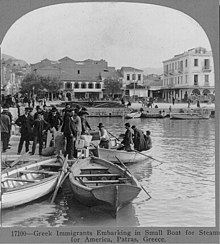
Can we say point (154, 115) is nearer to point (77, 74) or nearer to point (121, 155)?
point (121, 155)

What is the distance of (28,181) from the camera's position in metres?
4.75

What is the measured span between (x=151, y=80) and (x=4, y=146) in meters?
1.27

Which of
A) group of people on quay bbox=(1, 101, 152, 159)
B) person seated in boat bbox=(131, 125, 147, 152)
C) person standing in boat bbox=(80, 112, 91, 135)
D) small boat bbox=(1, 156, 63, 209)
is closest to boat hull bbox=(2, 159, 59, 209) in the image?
small boat bbox=(1, 156, 63, 209)

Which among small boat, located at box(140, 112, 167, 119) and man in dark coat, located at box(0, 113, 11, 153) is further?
small boat, located at box(140, 112, 167, 119)

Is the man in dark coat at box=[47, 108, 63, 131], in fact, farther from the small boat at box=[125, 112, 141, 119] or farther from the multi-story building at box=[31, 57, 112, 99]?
the small boat at box=[125, 112, 141, 119]

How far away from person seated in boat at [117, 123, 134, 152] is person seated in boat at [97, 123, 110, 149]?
0.37ft

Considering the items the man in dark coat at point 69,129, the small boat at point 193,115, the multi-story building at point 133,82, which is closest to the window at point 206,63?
the small boat at point 193,115

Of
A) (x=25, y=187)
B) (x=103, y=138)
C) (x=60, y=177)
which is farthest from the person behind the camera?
(x=60, y=177)

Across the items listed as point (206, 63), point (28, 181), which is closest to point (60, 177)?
point (28, 181)

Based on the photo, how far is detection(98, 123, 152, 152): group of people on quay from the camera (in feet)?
15.6

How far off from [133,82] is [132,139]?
1.64 ft

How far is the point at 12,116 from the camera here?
4.59 meters

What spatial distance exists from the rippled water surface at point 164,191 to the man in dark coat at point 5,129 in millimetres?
518

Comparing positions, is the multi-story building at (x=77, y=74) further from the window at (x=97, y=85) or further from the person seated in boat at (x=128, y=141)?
the person seated in boat at (x=128, y=141)
